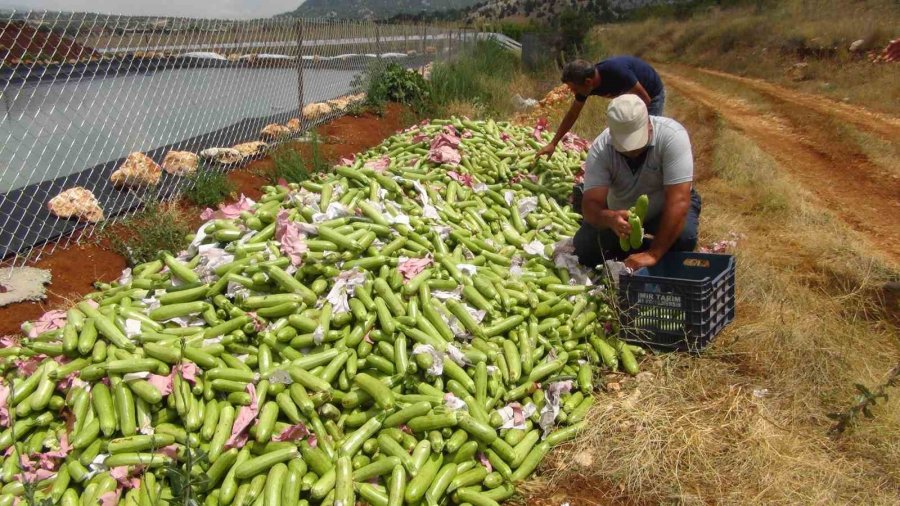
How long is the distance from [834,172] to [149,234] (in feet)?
34.5

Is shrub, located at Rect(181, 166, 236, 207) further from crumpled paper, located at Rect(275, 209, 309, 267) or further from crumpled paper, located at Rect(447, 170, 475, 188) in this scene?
crumpled paper, located at Rect(275, 209, 309, 267)

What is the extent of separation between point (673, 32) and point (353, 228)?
40905mm

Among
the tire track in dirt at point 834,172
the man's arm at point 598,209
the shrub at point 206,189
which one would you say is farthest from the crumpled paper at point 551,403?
the tire track in dirt at point 834,172

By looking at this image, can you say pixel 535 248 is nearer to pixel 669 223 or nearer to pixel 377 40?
pixel 669 223

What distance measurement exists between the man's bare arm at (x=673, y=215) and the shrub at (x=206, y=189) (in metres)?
4.78

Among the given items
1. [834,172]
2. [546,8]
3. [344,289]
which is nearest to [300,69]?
[344,289]

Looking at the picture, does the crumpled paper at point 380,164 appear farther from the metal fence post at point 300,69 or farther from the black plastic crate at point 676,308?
the metal fence post at point 300,69

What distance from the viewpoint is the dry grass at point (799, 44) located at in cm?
1781

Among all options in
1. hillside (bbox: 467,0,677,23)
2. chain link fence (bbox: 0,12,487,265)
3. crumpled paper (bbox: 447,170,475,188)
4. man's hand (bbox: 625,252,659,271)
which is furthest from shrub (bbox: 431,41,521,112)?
hillside (bbox: 467,0,677,23)

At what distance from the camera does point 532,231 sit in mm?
5758

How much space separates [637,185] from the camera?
4.97m

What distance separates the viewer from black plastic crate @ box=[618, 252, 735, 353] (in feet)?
13.6

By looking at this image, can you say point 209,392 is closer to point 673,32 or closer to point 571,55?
point 571,55

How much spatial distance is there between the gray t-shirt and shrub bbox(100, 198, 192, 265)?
3.73 meters
